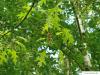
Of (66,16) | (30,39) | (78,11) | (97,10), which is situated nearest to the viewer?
(78,11)

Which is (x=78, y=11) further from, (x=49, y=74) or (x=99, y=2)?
(x=49, y=74)

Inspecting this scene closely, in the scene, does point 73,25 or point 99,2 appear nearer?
point 99,2

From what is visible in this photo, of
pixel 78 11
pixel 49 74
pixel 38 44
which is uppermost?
pixel 78 11

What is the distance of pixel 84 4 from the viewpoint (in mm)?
11078

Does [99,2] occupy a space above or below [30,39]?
above

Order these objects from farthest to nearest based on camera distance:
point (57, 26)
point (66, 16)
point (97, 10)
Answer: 1. point (66, 16)
2. point (97, 10)
3. point (57, 26)

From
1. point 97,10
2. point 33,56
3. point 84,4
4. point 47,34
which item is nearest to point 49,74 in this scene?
point 33,56

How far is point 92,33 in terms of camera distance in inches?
582

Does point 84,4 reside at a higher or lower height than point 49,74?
higher

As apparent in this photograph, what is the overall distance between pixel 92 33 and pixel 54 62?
9.59 ft

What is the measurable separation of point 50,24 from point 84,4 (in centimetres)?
750

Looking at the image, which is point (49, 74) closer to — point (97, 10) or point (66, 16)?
point (66, 16)

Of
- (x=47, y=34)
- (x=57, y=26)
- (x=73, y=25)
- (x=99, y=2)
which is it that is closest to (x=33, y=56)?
(x=73, y=25)

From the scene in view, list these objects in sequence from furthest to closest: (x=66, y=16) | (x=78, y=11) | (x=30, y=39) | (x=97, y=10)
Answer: (x=66, y=16) → (x=97, y=10) → (x=30, y=39) → (x=78, y=11)
